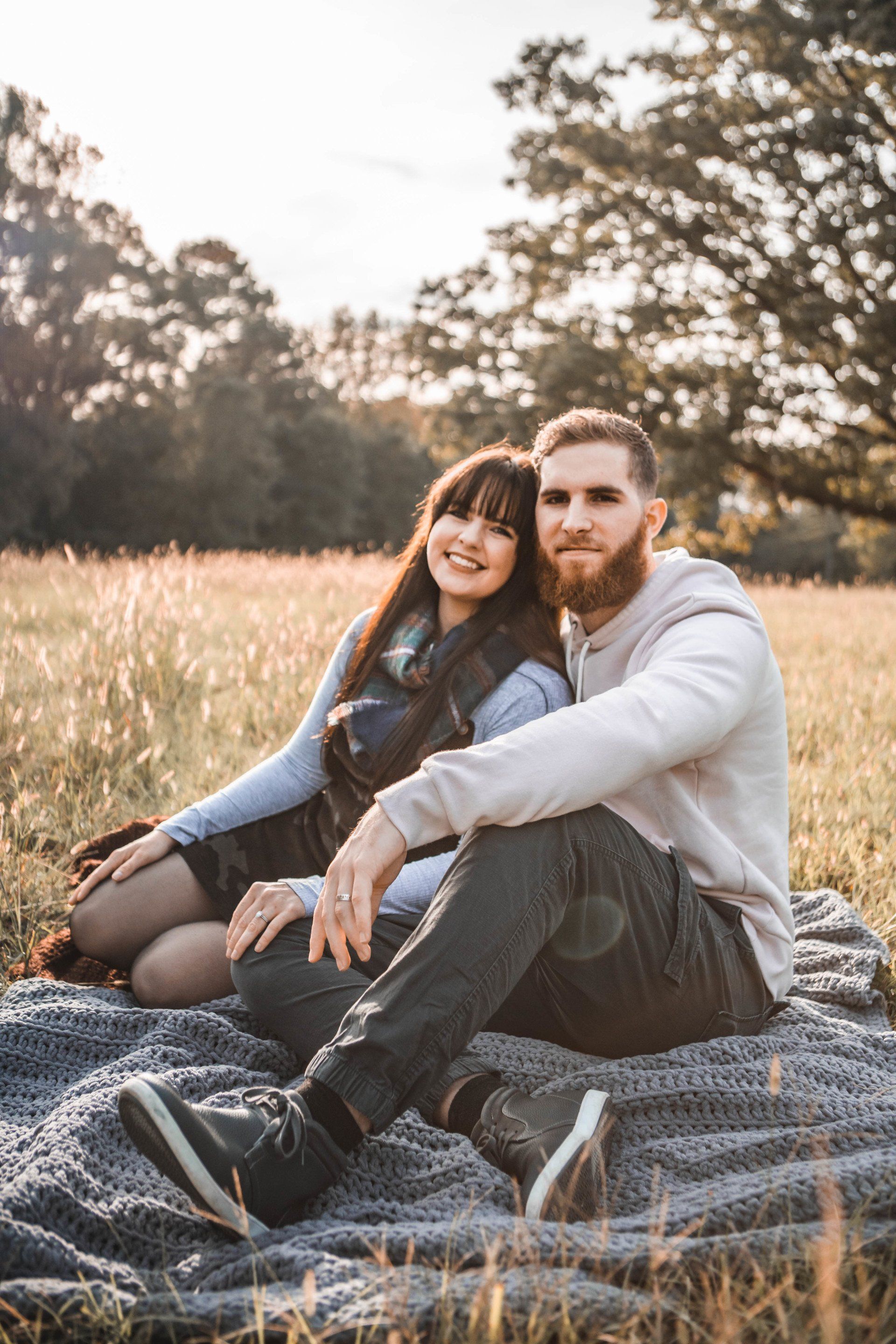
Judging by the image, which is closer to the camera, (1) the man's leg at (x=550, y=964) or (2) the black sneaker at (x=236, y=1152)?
(2) the black sneaker at (x=236, y=1152)

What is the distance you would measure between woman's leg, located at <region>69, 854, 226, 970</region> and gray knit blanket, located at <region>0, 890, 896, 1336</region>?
0.18 m

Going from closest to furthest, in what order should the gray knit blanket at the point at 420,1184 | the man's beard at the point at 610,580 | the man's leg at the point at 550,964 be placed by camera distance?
1. the gray knit blanket at the point at 420,1184
2. the man's leg at the point at 550,964
3. the man's beard at the point at 610,580

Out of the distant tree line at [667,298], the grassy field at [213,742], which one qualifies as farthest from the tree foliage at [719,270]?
the grassy field at [213,742]

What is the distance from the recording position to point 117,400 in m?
27.9

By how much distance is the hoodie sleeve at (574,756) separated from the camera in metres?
1.79

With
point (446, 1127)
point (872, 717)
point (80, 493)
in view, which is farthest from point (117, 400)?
point (446, 1127)

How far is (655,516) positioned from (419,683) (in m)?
0.82

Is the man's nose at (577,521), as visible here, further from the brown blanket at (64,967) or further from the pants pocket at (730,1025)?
the brown blanket at (64,967)

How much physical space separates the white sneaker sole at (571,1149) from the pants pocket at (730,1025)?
42 cm

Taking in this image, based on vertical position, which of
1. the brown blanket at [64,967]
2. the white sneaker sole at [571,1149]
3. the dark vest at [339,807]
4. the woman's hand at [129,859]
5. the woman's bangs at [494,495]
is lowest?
the brown blanket at [64,967]

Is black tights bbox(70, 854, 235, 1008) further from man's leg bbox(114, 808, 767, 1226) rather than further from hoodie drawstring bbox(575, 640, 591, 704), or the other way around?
hoodie drawstring bbox(575, 640, 591, 704)

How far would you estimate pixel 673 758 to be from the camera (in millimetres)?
1949

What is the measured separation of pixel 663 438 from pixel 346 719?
15003 millimetres

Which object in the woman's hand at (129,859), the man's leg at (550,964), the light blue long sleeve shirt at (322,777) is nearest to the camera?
the man's leg at (550,964)
